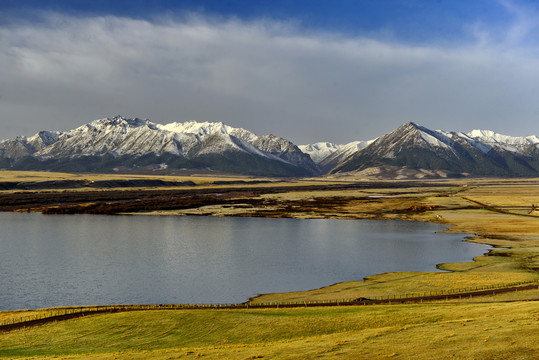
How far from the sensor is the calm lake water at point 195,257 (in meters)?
66.1

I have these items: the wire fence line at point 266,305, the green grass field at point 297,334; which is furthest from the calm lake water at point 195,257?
the green grass field at point 297,334

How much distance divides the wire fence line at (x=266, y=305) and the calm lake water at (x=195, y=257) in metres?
5.11

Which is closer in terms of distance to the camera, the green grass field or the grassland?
the green grass field

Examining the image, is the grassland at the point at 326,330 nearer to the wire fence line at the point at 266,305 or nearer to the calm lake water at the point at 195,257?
the wire fence line at the point at 266,305

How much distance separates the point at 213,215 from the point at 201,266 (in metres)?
89.1

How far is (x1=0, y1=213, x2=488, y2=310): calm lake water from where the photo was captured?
66.1 meters

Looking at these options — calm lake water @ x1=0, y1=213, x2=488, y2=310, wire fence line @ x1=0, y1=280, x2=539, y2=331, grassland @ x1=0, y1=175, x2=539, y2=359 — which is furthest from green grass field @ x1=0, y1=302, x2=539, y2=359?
calm lake water @ x1=0, y1=213, x2=488, y2=310

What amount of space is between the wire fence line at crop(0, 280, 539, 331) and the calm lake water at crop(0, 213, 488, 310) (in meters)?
5.11

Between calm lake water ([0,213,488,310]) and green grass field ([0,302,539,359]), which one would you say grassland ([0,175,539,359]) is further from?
calm lake water ([0,213,488,310])

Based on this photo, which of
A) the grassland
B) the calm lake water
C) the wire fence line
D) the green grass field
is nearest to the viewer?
the green grass field

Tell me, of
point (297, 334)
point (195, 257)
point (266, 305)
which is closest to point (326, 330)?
point (297, 334)

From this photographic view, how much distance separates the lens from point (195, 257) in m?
91.5

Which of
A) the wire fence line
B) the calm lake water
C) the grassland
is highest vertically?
the grassland

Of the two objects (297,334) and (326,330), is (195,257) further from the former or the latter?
(326,330)
